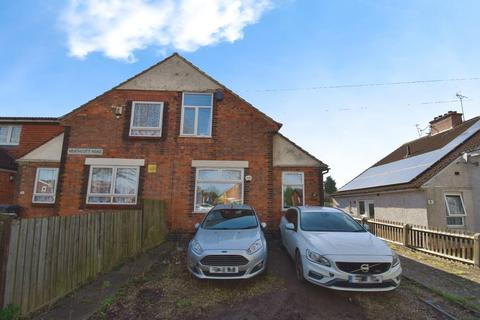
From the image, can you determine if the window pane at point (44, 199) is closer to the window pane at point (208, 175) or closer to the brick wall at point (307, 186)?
the window pane at point (208, 175)

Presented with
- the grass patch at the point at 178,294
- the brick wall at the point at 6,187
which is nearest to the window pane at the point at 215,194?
the grass patch at the point at 178,294

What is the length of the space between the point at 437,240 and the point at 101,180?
13.4 metres

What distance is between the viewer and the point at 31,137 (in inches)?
588

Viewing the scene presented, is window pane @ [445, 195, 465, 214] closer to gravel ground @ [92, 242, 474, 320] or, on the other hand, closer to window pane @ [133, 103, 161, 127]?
gravel ground @ [92, 242, 474, 320]

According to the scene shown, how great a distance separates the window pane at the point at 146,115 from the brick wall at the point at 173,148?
0.33m

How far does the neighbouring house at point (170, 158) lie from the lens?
10.5m

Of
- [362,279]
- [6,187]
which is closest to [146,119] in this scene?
[6,187]

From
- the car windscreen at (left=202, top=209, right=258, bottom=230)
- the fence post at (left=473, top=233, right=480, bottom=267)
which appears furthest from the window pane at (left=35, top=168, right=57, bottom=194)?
the fence post at (left=473, top=233, right=480, bottom=267)

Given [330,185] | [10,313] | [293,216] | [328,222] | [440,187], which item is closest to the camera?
[10,313]

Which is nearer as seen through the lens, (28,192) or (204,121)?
(28,192)

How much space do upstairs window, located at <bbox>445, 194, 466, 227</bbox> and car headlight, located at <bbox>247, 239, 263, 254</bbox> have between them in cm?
1056

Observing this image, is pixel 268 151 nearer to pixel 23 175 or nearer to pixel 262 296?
pixel 262 296

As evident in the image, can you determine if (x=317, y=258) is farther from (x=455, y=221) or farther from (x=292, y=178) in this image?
(x=455, y=221)

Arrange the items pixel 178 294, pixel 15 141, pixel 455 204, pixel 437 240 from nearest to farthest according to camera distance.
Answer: pixel 178 294, pixel 437 240, pixel 455 204, pixel 15 141
